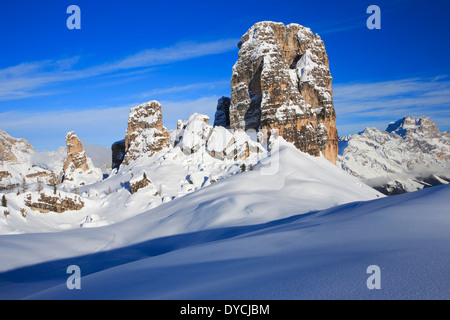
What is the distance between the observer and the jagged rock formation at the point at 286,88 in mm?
72125

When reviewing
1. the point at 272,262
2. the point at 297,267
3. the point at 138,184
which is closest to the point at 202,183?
the point at 138,184

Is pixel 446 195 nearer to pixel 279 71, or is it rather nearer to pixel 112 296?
pixel 112 296

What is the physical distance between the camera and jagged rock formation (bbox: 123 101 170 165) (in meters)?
78.4

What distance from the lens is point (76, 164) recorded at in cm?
8900

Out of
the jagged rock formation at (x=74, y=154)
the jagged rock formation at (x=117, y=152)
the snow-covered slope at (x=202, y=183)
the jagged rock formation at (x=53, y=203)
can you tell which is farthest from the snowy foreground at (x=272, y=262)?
the jagged rock formation at (x=117, y=152)

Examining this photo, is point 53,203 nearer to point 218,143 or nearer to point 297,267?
point 218,143

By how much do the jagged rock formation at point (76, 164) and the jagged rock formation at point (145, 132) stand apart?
15919 millimetres

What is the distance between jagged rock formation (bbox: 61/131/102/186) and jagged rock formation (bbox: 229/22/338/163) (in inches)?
1757

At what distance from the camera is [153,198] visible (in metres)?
55.1

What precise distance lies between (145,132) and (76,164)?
25626 mm

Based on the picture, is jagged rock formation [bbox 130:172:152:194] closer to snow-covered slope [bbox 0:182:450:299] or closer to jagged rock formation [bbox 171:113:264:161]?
jagged rock formation [bbox 171:113:264:161]
